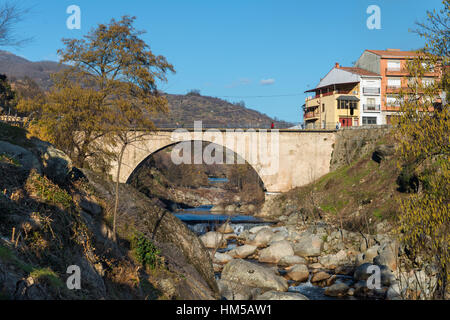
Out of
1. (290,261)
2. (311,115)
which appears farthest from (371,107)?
(290,261)

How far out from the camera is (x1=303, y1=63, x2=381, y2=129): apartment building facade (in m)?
52.3

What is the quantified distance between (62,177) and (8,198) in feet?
8.56

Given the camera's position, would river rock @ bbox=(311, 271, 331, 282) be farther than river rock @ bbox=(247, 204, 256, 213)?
No

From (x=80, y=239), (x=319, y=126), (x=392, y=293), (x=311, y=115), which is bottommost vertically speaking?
(x=392, y=293)

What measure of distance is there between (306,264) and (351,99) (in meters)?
31.9

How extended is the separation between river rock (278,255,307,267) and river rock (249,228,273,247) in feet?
17.8

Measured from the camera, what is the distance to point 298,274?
73.2 feet

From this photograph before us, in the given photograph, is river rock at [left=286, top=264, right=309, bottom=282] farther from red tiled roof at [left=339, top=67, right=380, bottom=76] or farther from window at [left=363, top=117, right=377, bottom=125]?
red tiled roof at [left=339, top=67, right=380, bottom=76]

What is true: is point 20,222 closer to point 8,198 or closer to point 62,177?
point 8,198

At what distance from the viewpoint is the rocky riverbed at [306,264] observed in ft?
61.2

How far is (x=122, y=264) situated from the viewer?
9648mm

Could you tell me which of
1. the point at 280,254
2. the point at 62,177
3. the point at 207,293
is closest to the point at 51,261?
the point at 62,177

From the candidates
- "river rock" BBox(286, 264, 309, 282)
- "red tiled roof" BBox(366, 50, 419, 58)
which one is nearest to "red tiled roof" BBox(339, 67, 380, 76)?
"red tiled roof" BBox(366, 50, 419, 58)

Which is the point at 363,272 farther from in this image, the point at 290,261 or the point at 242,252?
the point at 242,252
